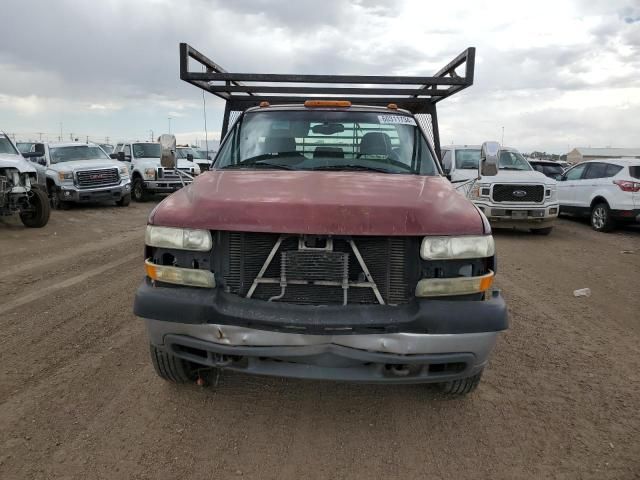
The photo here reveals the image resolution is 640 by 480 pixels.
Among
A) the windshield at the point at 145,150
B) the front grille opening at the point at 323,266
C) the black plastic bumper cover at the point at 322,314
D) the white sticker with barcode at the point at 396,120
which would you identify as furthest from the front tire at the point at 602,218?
the windshield at the point at 145,150

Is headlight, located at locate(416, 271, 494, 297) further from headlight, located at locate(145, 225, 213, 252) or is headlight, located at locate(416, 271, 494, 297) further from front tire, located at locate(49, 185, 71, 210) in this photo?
front tire, located at locate(49, 185, 71, 210)

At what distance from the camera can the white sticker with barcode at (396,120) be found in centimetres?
435

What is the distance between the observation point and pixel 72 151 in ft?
51.7

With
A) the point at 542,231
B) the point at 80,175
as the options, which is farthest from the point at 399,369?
the point at 80,175

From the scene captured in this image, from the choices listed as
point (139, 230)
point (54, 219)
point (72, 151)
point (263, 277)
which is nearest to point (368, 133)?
point (263, 277)

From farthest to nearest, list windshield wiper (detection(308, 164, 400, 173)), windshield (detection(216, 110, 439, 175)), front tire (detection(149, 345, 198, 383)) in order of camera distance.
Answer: windshield (detection(216, 110, 439, 175)) → windshield wiper (detection(308, 164, 400, 173)) → front tire (detection(149, 345, 198, 383))

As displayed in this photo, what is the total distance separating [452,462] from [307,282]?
1.32 meters

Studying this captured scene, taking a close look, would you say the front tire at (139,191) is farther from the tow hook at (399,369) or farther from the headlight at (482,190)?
the tow hook at (399,369)

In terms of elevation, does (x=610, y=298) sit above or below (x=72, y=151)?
below

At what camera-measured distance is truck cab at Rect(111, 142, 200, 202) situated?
17.3 m

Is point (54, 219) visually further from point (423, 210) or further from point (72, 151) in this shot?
point (423, 210)

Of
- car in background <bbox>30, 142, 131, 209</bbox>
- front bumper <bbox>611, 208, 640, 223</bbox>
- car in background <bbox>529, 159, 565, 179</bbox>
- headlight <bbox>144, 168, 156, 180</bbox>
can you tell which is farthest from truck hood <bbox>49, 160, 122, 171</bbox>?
car in background <bbox>529, 159, 565, 179</bbox>

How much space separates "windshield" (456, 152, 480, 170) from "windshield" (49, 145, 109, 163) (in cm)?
1107

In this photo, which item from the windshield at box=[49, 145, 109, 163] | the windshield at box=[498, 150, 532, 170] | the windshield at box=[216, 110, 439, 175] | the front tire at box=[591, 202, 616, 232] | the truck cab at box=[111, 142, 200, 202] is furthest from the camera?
the truck cab at box=[111, 142, 200, 202]
